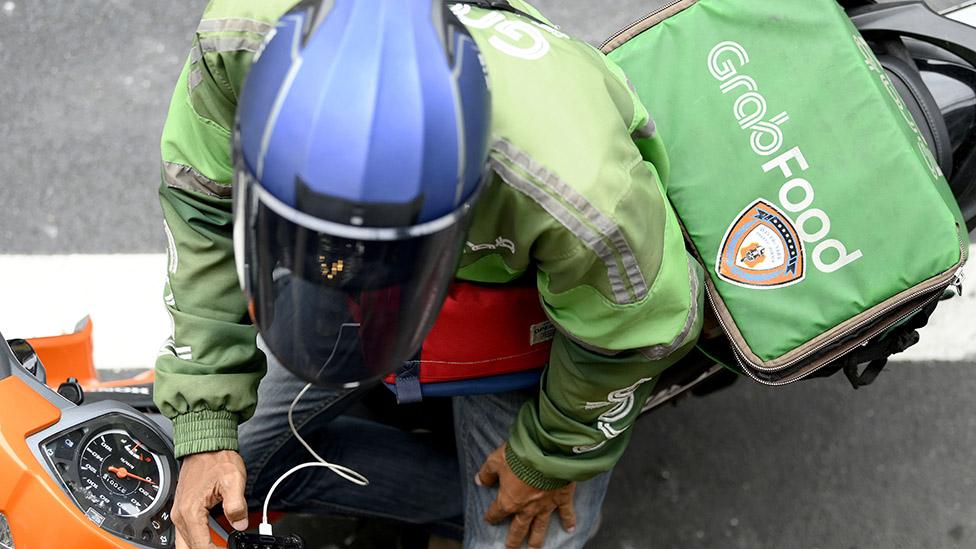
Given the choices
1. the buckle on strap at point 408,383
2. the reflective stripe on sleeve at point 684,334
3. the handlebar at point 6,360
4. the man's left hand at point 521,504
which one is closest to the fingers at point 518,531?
the man's left hand at point 521,504

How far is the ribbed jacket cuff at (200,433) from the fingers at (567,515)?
0.63 meters

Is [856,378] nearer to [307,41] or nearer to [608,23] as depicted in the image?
[307,41]

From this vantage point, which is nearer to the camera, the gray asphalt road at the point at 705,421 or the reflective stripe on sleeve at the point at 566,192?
the reflective stripe on sleeve at the point at 566,192

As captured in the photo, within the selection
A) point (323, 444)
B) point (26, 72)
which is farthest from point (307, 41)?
point (26, 72)

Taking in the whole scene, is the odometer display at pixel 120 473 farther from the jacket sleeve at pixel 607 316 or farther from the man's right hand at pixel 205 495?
the jacket sleeve at pixel 607 316

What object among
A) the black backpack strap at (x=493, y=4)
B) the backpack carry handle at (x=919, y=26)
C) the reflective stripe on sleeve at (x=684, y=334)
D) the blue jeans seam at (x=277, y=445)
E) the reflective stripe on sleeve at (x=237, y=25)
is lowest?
the blue jeans seam at (x=277, y=445)

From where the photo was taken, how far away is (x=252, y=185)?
1.22 metres

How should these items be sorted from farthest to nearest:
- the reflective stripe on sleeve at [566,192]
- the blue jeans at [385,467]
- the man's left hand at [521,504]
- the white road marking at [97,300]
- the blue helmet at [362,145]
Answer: the white road marking at [97,300], the blue jeans at [385,467], the man's left hand at [521,504], the reflective stripe on sleeve at [566,192], the blue helmet at [362,145]

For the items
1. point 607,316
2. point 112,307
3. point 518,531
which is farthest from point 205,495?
point 112,307

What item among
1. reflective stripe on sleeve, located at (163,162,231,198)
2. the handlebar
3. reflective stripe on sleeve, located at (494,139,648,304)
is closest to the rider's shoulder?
reflective stripe on sleeve, located at (163,162,231,198)

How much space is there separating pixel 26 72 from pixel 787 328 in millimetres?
2479

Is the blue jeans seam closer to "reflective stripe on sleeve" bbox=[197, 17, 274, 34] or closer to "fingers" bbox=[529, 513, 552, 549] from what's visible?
"fingers" bbox=[529, 513, 552, 549]

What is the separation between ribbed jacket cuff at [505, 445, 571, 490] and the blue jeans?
0.09m

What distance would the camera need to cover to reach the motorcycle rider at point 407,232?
1179mm
